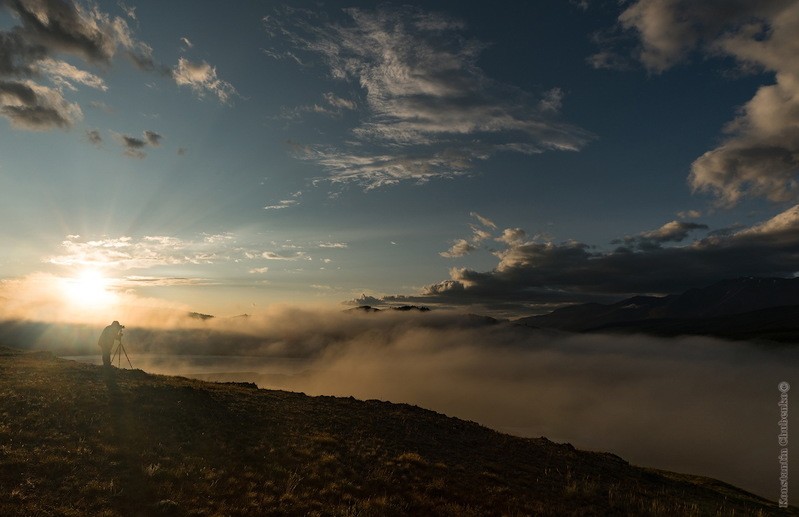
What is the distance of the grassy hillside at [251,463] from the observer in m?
15.4

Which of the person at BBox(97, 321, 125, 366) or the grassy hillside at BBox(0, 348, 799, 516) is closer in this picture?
the grassy hillside at BBox(0, 348, 799, 516)

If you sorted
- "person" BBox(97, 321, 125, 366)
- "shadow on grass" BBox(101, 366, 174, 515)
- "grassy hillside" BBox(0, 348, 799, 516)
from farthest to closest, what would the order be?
"person" BBox(97, 321, 125, 366), "grassy hillside" BBox(0, 348, 799, 516), "shadow on grass" BBox(101, 366, 174, 515)

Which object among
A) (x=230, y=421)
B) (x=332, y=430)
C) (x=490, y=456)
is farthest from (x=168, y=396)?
(x=490, y=456)

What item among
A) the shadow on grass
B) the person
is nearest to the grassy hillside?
the shadow on grass

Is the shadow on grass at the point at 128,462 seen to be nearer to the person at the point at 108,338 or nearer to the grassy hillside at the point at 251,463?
the grassy hillside at the point at 251,463

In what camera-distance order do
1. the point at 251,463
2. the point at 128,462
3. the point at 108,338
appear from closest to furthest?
the point at 128,462
the point at 251,463
the point at 108,338

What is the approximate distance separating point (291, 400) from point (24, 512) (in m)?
26.4

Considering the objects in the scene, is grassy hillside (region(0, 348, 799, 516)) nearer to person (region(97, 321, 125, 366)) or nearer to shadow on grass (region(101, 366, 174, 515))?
shadow on grass (region(101, 366, 174, 515))

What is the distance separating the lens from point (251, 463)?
2027 centimetres

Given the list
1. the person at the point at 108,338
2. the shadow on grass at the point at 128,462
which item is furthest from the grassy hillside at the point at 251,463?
the person at the point at 108,338

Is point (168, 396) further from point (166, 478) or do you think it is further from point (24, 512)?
point (24, 512)

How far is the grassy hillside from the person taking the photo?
50.6 feet

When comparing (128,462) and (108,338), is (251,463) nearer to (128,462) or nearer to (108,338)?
(128,462)

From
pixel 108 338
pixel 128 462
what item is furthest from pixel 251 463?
pixel 108 338
